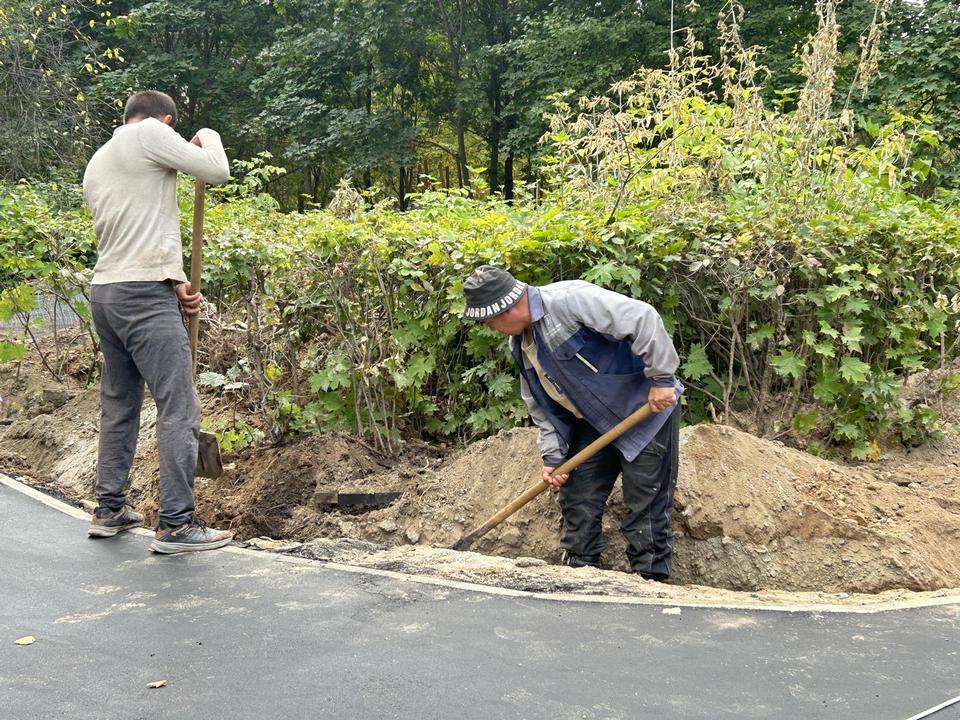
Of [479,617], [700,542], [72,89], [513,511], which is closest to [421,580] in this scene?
[479,617]

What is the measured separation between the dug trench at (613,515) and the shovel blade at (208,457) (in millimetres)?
129

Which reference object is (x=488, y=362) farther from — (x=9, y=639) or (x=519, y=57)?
(x=519, y=57)

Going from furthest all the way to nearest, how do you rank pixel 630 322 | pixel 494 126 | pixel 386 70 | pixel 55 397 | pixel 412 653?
pixel 386 70 < pixel 494 126 < pixel 55 397 < pixel 630 322 < pixel 412 653

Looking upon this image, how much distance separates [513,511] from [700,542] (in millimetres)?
1055

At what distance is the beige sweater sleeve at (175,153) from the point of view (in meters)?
4.66

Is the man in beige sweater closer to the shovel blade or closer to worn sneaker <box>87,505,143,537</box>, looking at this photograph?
worn sneaker <box>87,505,143,537</box>

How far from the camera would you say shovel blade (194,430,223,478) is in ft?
19.6

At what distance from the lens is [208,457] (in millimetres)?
6012

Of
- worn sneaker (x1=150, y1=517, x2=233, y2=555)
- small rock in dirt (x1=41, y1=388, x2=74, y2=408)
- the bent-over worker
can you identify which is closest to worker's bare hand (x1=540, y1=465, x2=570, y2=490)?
the bent-over worker

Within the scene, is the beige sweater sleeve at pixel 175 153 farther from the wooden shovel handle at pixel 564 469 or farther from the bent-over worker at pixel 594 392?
the wooden shovel handle at pixel 564 469

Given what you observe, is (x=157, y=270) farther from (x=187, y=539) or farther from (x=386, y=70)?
(x=386, y=70)

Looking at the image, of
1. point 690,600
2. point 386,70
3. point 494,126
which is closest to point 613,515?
point 690,600

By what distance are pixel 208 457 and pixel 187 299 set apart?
4.76 feet

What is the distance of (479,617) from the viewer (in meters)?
3.99
